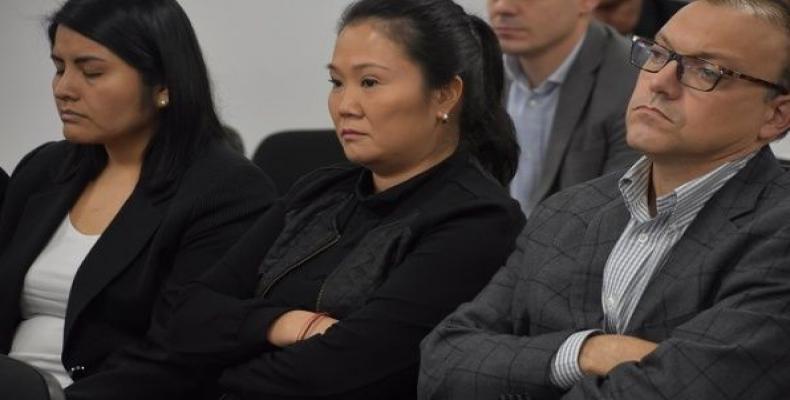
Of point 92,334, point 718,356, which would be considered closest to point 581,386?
point 718,356

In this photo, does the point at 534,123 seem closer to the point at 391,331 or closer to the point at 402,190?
the point at 402,190

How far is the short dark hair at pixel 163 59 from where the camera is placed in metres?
2.87

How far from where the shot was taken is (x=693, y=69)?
2084mm

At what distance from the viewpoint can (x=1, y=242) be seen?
9.93 feet

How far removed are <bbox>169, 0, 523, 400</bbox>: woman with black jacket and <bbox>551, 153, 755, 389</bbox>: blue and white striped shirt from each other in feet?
1.19

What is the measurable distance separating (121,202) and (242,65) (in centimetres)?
207

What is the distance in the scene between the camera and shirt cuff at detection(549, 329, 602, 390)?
2.00m

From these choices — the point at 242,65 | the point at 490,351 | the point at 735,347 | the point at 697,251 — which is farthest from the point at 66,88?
the point at 242,65

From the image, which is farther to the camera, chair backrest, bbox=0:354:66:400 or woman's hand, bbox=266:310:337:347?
woman's hand, bbox=266:310:337:347

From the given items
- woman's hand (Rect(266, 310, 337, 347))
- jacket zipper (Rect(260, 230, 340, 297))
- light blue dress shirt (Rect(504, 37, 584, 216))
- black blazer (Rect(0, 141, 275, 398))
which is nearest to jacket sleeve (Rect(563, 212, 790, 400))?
woman's hand (Rect(266, 310, 337, 347))

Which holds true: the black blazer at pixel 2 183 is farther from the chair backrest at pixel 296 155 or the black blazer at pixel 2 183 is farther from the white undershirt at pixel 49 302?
the chair backrest at pixel 296 155

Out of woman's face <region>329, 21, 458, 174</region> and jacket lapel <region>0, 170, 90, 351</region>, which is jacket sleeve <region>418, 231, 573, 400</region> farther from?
jacket lapel <region>0, 170, 90, 351</region>

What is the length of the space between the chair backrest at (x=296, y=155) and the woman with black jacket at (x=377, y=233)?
2.95 ft

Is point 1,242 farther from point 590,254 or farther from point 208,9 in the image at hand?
point 208,9
